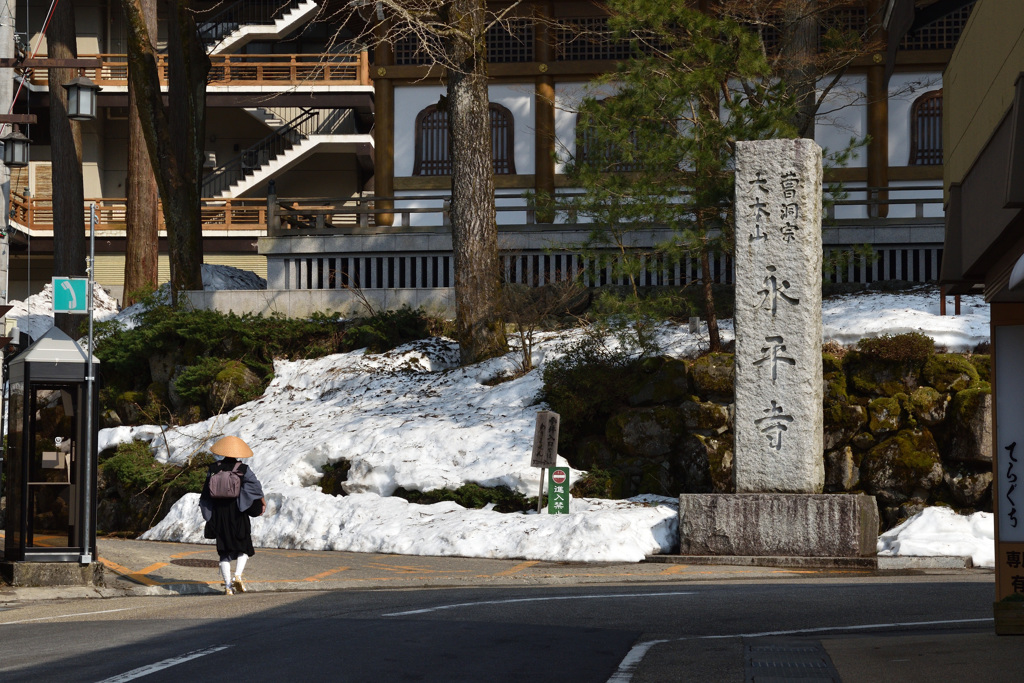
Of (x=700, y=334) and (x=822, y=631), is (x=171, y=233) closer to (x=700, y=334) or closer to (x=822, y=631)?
(x=700, y=334)

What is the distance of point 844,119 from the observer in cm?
2952

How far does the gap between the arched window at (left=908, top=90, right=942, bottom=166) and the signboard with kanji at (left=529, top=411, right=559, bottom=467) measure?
16785 millimetres

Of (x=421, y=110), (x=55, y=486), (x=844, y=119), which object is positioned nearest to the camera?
(x=55, y=486)

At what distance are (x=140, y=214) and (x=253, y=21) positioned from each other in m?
13.4

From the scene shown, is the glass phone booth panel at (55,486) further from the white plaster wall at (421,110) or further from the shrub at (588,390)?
the white plaster wall at (421,110)

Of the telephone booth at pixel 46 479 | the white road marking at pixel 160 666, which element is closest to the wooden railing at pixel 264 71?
the telephone booth at pixel 46 479

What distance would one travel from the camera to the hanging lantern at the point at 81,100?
15328 mm

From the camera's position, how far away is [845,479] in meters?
17.7

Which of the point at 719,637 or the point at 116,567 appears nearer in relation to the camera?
the point at 719,637

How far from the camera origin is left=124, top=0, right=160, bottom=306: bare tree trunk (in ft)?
95.5

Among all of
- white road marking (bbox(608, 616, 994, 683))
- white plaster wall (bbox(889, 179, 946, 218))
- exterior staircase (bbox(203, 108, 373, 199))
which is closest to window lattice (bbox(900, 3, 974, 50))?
white plaster wall (bbox(889, 179, 946, 218))

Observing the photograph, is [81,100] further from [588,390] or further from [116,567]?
[588,390]

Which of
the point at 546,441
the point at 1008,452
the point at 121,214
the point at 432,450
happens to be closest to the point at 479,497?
the point at 432,450

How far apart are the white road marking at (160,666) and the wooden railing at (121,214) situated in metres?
30.4
